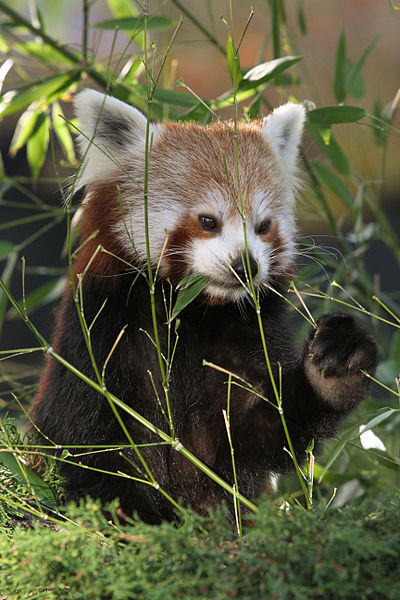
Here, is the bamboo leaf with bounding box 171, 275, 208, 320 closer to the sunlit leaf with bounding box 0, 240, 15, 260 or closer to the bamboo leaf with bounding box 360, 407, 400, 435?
the bamboo leaf with bounding box 360, 407, 400, 435

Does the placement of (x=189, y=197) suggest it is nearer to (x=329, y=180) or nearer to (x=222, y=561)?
(x=329, y=180)

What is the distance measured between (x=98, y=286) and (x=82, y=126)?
1.43 ft

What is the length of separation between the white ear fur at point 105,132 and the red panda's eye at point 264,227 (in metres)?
0.40

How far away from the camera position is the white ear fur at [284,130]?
201cm

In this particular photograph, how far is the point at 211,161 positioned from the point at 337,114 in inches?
14.5

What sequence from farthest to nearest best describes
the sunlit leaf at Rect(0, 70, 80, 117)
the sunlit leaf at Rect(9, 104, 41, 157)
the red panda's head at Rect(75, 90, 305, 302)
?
the sunlit leaf at Rect(9, 104, 41, 157), the sunlit leaf at Rect(0, 70, 80, 117), the red panda's head at Rect(75, 90, 305, 302)

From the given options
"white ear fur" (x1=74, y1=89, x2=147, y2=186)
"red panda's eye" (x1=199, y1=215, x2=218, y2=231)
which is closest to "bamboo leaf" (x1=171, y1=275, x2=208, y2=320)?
"red panda's eye" (x1=199, y1=215, x2=218, y2=231)

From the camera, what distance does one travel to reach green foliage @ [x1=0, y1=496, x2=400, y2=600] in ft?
3.21

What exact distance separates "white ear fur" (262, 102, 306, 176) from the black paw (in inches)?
24.5

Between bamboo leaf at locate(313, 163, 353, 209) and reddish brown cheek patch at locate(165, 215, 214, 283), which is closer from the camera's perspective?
reddish brown cheek patch at locate(165, 215, 214, 283)

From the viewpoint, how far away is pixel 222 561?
1050mm

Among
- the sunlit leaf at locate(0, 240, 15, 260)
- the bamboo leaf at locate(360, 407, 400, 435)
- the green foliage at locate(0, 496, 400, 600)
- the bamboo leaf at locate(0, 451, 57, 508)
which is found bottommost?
the bamboo leaf at locate(0, 451, 57, 508)

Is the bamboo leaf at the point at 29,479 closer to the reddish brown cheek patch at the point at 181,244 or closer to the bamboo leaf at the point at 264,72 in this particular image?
the reddish brown cheek patch at the point at 181,244

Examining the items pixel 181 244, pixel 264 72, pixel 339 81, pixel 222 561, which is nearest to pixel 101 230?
pixel 181 244
